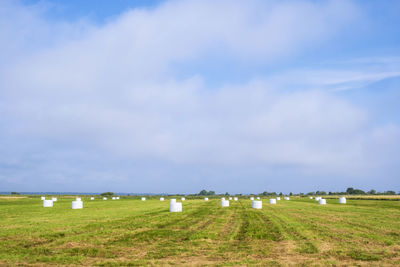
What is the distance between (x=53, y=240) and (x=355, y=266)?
12530 mm

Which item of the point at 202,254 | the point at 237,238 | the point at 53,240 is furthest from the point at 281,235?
the point at 53,240

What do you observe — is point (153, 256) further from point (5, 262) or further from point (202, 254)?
point (5, 262)

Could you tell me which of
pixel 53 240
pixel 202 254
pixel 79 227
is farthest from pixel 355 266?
pixel 79 227

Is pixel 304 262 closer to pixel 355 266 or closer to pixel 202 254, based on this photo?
pixel 355 266

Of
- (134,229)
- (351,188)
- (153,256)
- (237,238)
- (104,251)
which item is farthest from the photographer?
(351,188)

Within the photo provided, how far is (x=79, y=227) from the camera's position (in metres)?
19.6

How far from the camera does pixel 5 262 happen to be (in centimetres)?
1101

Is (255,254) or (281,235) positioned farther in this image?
(281,235)

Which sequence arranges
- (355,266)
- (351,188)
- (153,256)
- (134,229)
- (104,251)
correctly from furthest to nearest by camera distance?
(351,188) < (134,229) < (104,251) < (153,256) < (355,266)

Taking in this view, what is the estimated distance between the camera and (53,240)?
15.1 metres

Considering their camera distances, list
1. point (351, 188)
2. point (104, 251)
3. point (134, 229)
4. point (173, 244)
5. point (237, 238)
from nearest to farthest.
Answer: point (104, 251), point (173, 244), point (237, 238), point (134, 229), point (351, 188)

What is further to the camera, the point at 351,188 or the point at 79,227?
the point at 351,188

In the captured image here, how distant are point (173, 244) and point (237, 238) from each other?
137 inches

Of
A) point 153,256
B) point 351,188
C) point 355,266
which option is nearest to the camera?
point 355,266
